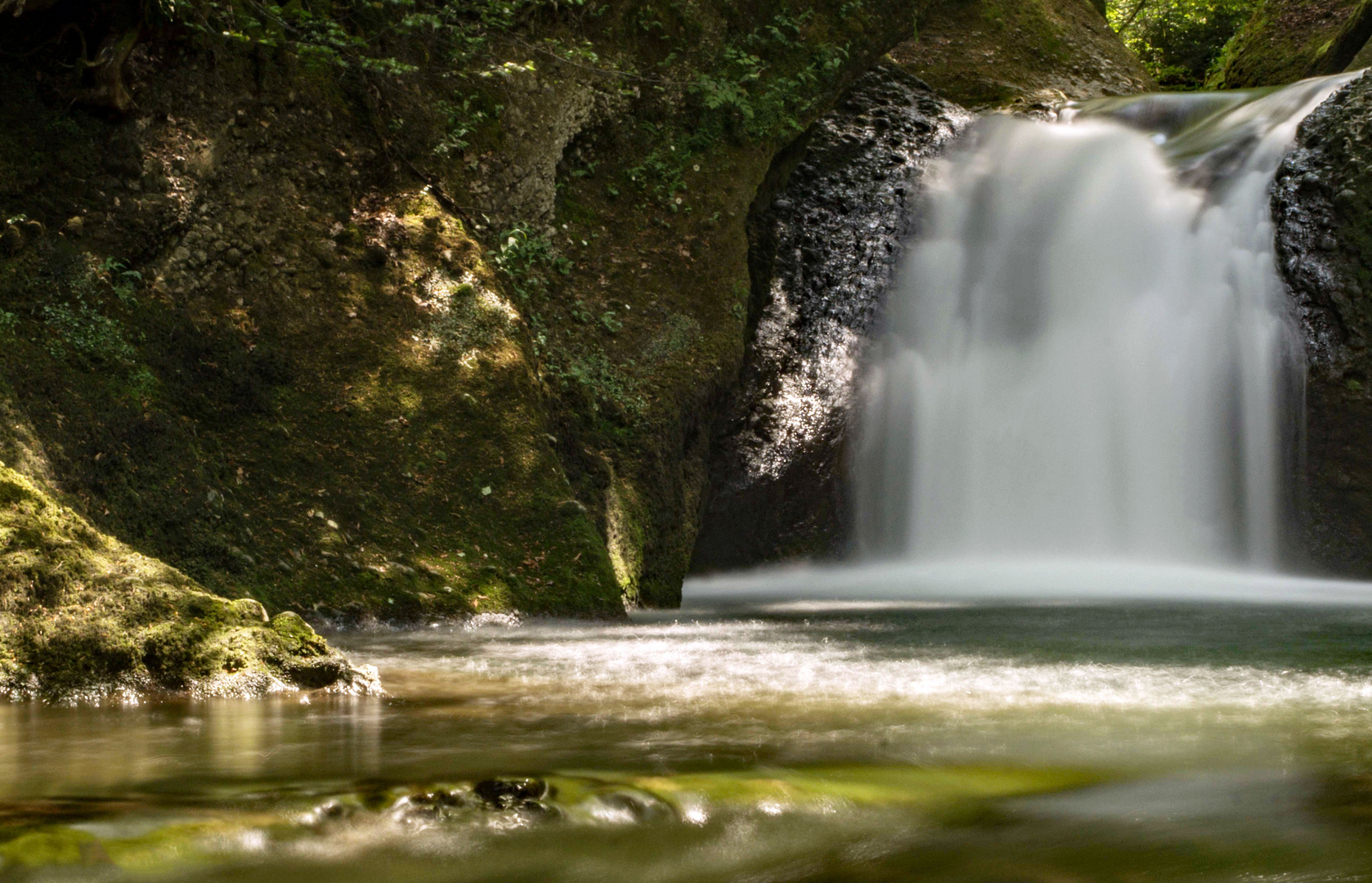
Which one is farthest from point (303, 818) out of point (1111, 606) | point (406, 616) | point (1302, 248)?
point (1302, 248)

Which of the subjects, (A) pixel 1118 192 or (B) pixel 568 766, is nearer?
(B) pixel 568 766

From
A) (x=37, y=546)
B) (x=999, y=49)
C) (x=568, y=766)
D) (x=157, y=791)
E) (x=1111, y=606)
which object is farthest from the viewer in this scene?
(x=999, y=49)

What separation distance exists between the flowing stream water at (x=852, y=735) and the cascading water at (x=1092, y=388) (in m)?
0.06

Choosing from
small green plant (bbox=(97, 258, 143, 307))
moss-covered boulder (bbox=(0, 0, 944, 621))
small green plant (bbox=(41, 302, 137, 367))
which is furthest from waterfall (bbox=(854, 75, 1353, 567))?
small green plant (bbox=(41, 302, 137, 367))

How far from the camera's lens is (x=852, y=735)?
3.38 m

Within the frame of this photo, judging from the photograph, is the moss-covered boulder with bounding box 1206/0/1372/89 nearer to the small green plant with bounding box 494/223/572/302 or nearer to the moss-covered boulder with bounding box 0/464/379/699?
the small green plant with bounding box 494/223/572/302

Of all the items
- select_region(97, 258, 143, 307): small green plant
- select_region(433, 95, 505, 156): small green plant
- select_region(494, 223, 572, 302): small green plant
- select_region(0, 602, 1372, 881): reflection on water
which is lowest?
select_region(0, 602, 1372, 881): reflection on water

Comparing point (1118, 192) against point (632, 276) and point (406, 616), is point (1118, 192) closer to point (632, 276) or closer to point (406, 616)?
point (632, 276)

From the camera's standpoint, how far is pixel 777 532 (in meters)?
10.9

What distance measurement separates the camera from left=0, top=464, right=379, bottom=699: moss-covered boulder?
156 inches

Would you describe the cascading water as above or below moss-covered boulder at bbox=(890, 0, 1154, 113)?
below

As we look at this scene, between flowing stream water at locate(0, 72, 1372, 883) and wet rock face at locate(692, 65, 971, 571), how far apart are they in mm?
438

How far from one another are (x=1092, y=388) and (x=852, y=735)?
9.03m

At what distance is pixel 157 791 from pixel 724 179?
8464 mm
